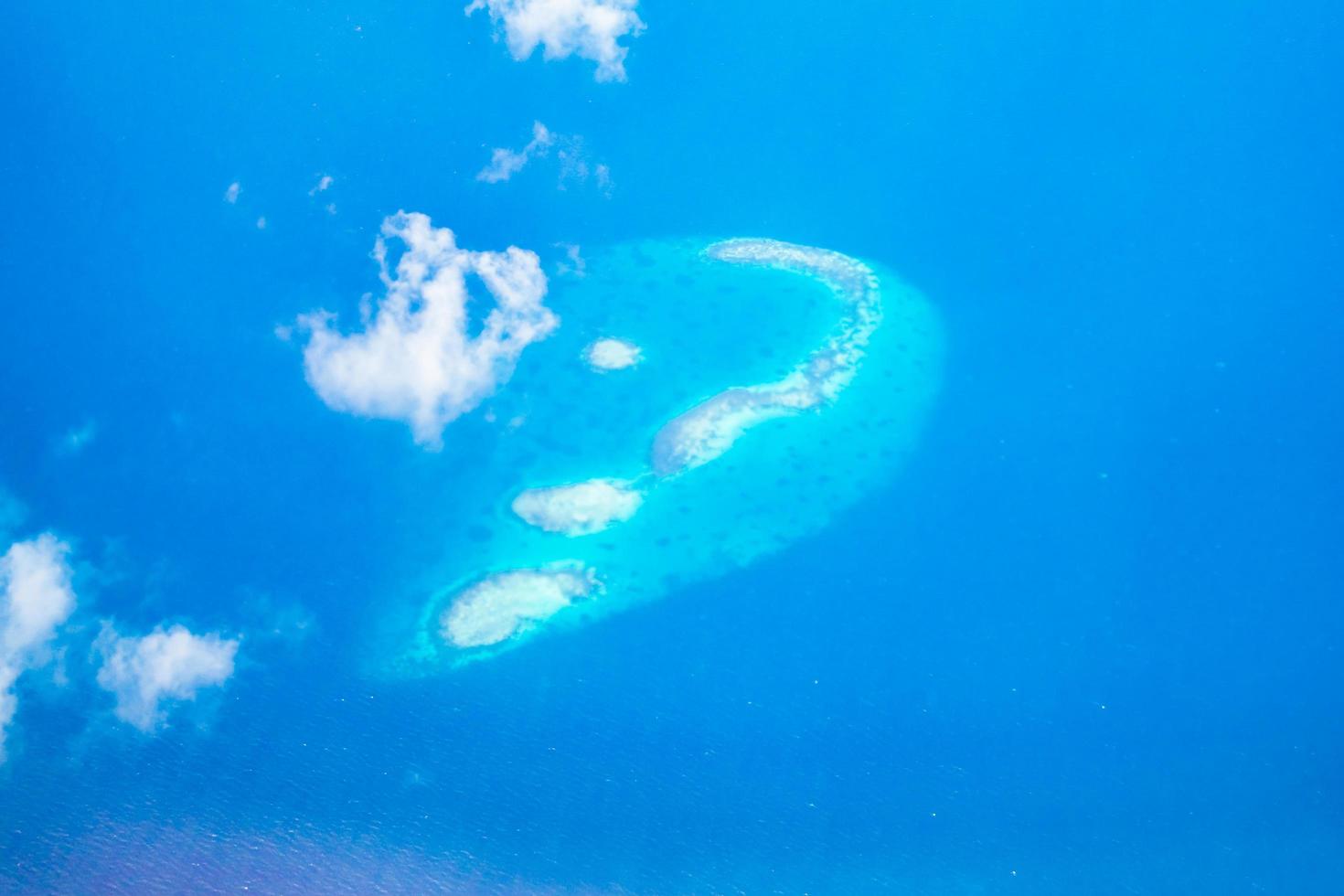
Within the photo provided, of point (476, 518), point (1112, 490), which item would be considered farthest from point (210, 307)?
point (1112, 490)

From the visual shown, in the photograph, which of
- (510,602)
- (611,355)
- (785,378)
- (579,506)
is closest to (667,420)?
(611,355)

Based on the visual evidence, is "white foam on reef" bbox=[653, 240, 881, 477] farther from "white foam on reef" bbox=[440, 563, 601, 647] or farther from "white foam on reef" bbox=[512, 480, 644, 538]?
"white foam on reef" bbox=[440, 563, 601, 647]

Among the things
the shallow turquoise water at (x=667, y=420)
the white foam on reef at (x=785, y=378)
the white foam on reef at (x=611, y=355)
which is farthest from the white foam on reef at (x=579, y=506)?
the white foam on reef at (x=611, y=355)

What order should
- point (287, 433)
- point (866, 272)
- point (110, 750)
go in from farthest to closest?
point (866, 272) < point (287, 433) < point (110, 750)

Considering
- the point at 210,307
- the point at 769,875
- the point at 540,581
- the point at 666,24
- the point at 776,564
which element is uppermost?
the point at 666,24

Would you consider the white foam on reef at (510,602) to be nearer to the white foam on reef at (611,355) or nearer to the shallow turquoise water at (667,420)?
the shallow turquoise water at (667,420)

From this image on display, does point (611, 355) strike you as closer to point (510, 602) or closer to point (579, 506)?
point (579, 506)

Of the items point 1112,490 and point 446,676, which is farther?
point 1112,490

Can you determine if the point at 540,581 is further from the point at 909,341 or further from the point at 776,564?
the point at 909,341
